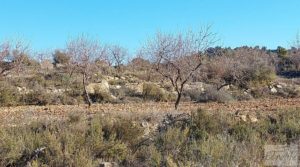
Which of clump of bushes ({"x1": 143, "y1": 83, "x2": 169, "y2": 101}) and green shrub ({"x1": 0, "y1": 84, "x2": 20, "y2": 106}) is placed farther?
clump of bushes ({"x1": 143, "y1": 83, "x2": 169, "y2": 101})

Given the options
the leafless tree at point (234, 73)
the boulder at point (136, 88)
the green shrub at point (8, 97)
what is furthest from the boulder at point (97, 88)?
the leafless tree at point (234, 73)

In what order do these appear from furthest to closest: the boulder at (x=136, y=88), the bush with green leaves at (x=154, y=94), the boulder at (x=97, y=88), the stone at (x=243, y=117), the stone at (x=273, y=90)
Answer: the boulder at (x=136, y=88) < the stone at (x=273, y=90) < the boulder at (x=97, y=88) < the bush with green leaves at (x=154, y=94) < the stone at (x=243, y=117)

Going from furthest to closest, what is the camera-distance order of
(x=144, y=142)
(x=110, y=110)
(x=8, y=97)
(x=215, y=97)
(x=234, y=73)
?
(x=234, y=73)
(x=215, y=97)
(x=8, y=97)
(x=110, y=110)
(x=144, y=142)

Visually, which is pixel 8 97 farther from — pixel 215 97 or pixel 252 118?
pixel 252 118

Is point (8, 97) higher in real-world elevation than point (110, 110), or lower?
higher

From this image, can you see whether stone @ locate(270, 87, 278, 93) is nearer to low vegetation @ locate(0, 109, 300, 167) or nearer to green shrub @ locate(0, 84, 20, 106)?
green shrub @ locate(0, 84, 20, 106)

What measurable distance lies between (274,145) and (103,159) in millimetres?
3763

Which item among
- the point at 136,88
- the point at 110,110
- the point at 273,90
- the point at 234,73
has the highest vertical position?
the point at 234,73

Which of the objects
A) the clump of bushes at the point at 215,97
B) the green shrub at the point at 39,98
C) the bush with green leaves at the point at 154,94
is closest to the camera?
the clump of bushes at the point at 215,97

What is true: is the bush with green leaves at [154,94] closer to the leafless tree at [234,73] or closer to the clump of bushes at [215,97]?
the clump of bushes at [215,97]

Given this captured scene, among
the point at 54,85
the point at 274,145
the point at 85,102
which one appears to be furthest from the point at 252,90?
the point at 274,145

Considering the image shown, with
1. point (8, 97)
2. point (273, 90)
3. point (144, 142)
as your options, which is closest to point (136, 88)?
point (273, 90)

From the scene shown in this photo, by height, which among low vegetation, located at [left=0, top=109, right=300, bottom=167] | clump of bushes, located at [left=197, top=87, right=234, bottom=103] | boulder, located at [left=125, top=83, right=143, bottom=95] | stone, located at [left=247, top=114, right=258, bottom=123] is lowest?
low vegetation, located at [left=0, top=109, right=300, bottom=167]

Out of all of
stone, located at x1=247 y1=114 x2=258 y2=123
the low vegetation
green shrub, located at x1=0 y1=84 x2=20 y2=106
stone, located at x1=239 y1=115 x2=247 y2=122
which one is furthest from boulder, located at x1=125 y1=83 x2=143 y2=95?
the low vegetation
